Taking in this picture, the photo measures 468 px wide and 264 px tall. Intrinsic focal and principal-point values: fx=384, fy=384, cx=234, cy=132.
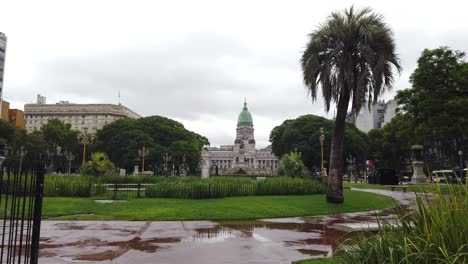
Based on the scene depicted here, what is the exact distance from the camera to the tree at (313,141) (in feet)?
253

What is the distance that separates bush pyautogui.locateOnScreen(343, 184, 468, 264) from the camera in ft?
14.1

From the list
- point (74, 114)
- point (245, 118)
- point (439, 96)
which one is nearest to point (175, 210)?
point (439, 96)

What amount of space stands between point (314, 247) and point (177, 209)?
8111 millimetres

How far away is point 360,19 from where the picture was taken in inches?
732

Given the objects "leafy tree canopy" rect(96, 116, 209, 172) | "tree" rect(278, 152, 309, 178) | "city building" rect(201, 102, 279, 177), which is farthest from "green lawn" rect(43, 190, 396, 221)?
"city building" rect(201, 102, 279, 177)

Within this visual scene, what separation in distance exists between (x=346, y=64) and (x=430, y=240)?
1475 cm

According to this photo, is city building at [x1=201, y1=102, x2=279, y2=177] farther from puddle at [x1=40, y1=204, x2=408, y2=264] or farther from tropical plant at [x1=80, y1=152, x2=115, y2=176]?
puddle at [x1=40, y1=204, x2=408, y2=264]

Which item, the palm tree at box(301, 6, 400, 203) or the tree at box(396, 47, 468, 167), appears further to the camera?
the tree at box(396, 47, 468, 167)

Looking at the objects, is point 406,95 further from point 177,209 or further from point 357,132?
point 357,132

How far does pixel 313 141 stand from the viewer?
77.4 meters

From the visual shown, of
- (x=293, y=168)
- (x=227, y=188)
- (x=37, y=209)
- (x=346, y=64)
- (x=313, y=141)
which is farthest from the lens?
(x=313, y=141)

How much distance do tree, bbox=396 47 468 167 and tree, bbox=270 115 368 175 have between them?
4123 centimetres

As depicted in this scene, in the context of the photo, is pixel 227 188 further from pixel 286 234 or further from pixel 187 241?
pixel 187 241

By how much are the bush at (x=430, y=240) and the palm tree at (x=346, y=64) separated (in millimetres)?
13551
